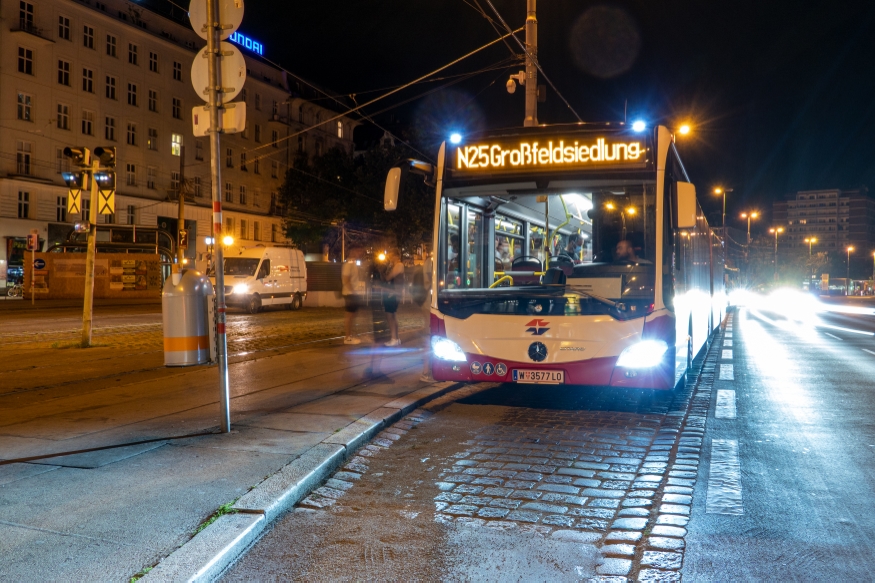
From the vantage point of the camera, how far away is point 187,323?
23.3 feet

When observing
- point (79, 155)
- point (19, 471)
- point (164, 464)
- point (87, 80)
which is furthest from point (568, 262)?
point (87, 80)

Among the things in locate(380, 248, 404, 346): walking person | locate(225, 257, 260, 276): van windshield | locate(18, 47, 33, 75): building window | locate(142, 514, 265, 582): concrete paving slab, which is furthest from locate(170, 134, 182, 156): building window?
locate(142, 514, 265, 582): concrete paving slab

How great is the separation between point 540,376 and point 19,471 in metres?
4.70

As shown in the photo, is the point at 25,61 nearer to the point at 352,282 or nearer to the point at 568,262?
the point at 352,282

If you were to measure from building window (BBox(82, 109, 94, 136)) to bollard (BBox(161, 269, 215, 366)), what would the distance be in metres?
42.0

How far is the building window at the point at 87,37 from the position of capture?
43.1 meters

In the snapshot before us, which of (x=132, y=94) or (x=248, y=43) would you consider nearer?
(x=132, y=94)

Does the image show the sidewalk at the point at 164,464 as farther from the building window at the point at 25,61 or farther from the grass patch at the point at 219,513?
the building window at the point at 25,61

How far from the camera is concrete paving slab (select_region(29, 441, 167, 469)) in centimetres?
533

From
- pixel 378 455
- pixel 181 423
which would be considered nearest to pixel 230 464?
pixel 378 455

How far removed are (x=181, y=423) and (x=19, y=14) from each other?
4122 cm

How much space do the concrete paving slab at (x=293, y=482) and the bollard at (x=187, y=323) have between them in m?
1.90

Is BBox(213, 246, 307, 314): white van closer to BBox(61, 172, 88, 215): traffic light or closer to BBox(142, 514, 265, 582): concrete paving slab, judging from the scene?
BBox(61, 172, 88, 215): traffic light

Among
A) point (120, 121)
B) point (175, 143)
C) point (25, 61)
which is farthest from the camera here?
point (175, 143)
